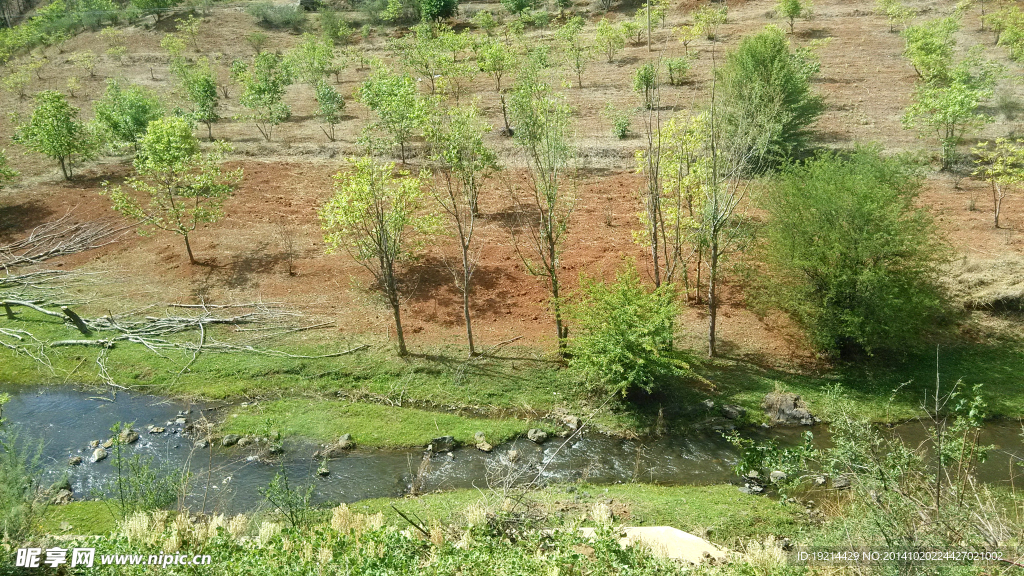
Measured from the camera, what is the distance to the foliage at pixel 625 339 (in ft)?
58.0

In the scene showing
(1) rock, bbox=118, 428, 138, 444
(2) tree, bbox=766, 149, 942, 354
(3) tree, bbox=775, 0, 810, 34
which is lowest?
(1) rock, bbox=118, 428, 138, 444

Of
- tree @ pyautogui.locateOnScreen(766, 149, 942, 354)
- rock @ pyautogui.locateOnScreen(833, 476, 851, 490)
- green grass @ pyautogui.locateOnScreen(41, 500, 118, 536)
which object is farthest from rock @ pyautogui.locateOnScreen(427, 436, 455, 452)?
tree @ pyautogui.locateOnScreen(766, 149, 942, 354)

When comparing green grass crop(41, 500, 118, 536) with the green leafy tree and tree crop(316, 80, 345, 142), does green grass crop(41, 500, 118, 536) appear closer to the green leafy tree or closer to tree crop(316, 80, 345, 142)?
tree crop(316, 80, 345, 142)

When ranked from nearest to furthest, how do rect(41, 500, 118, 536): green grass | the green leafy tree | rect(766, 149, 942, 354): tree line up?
rect(41, 500, 118, 536): green grass
rect(766, 149, 942, 354): tree
the green leafy tree

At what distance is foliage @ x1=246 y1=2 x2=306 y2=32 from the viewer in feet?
214

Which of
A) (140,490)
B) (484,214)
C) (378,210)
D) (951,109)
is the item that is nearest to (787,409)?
(378,210)

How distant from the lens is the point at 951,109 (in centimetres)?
2934

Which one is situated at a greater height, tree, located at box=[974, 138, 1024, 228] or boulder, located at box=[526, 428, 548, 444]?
tree, located at box=[974, 138, 1024, 228]

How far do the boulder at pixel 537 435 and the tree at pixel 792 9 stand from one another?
4674 cm

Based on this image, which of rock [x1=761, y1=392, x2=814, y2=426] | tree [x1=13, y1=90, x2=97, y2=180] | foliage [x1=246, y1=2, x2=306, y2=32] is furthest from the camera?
foliage [x1=246, y1=2, x2=306, y2=32]

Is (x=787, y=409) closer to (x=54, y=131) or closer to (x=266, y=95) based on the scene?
(x=266, y=95)

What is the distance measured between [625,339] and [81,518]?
14.3 metres

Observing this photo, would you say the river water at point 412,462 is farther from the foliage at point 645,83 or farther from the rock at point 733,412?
the foliage at point 645,83

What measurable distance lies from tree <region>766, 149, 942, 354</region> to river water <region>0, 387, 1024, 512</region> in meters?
3.17
